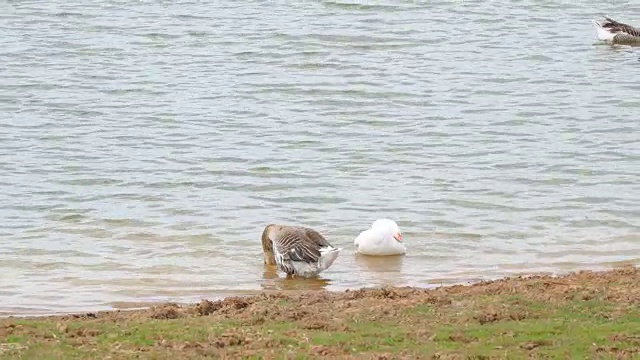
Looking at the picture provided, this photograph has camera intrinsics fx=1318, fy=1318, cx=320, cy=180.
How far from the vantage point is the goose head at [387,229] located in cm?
1173

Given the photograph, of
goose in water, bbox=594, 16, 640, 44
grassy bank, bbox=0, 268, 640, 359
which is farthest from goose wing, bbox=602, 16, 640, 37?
grassy bank, bbox=0, 268, 640, 359

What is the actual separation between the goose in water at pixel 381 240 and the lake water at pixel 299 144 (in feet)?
0.35

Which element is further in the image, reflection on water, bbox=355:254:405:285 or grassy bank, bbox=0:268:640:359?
reflection on water, bbox=355:254:405:285

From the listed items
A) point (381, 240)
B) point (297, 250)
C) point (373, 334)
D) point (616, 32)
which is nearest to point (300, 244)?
point (297, 250)

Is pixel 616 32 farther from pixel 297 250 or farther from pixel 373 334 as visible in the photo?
pixel 373 334

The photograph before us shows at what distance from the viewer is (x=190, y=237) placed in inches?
496

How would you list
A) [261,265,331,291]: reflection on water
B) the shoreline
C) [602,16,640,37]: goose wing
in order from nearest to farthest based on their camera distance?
the shoreline → [261,265,331,291]: reflection on water → [602,16,640,37]: goose wing

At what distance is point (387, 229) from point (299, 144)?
4.62 m

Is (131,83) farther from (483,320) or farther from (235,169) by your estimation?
(483,320)

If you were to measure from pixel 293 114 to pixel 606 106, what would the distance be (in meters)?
4.31

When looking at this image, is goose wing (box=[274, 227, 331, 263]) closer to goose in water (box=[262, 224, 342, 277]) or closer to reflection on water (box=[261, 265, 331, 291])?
goose in water (box=[262, 224, 342, 277])

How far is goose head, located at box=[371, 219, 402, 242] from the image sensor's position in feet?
38.5

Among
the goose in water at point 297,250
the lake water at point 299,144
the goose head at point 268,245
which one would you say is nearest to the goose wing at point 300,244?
the goose in water at point 297,250

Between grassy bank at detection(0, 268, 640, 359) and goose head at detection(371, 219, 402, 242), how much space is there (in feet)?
6.86
